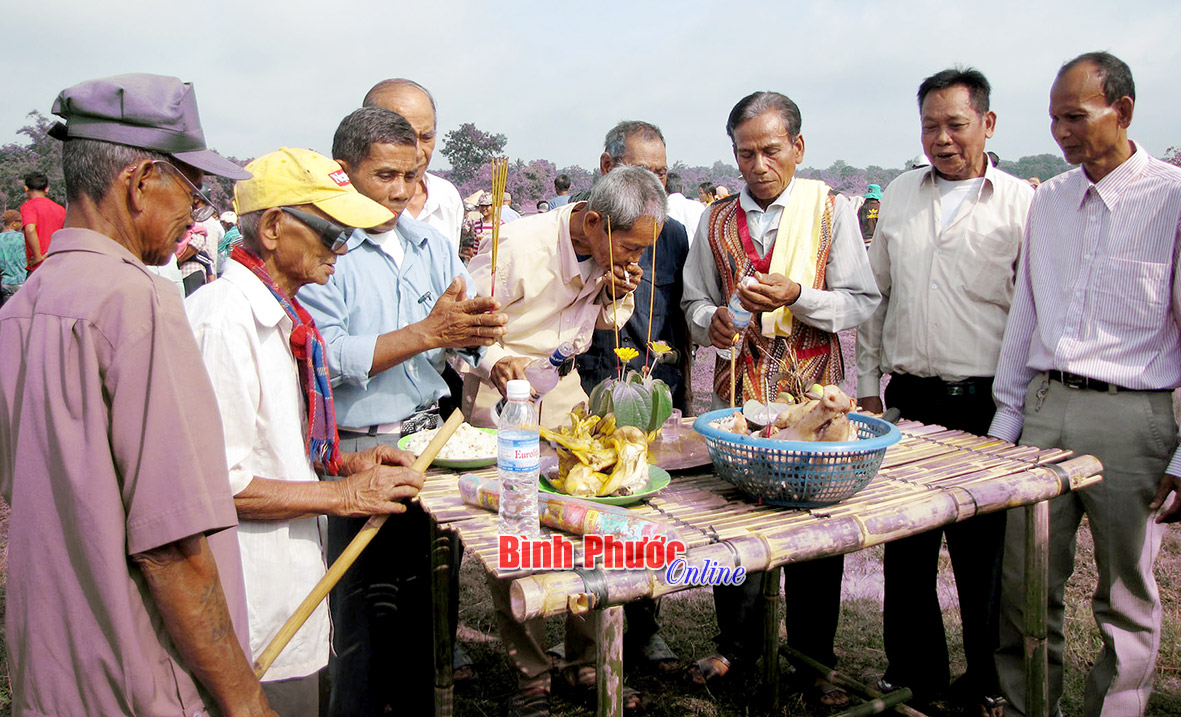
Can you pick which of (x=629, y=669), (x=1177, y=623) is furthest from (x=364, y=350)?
(x=1177, y=623)

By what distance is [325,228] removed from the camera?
194 cm

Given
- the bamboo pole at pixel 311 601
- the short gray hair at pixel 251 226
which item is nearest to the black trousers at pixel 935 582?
the bamboo pole at pixel 311 601

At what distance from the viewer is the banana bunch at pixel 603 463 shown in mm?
1919

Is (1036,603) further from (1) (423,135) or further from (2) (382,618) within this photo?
(1) (423,135)

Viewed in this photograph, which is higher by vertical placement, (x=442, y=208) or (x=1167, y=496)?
(x=442, y=208)

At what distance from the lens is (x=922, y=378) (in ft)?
10.2

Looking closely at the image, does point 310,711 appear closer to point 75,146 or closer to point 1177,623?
point 75,146

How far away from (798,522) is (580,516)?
1.74 ft

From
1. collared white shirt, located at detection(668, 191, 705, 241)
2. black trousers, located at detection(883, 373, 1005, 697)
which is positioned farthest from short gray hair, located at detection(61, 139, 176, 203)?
collared white shirt, located at detection(668, 191, 705, 241)

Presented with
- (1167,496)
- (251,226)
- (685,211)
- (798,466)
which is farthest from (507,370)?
(685,211)

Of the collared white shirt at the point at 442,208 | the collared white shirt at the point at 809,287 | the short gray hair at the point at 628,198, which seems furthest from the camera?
the collared white shirt at the point at 442,208

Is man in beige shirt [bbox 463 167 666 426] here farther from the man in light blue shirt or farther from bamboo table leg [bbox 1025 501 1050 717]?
bamboo table leg [bbox 1025 501 1050 717]

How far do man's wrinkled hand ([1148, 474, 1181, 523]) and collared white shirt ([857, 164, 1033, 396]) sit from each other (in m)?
0.68

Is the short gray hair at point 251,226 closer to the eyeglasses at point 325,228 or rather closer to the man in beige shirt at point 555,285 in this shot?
the eyeglasses at point 325,228
